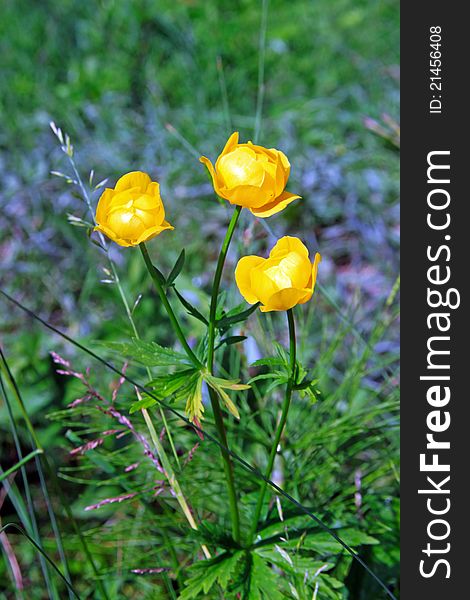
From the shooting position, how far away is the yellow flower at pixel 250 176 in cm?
70

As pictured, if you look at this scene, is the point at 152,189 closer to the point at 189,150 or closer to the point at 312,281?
the point at 312,281

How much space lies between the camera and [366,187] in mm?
1959

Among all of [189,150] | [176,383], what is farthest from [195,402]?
[189,150]

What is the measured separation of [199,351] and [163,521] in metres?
0.36

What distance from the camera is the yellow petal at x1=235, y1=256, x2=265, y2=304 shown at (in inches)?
28.1

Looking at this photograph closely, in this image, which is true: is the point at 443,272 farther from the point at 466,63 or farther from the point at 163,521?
the point at 163,521

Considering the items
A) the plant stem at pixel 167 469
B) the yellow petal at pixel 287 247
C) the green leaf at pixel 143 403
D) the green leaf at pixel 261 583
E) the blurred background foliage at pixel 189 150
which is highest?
the blurred background foliage at pixel 189 150

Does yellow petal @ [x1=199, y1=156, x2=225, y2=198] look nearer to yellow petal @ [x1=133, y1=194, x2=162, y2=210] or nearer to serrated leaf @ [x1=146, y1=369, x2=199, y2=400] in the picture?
yellow petal @ [x1=133, y1=194, x2=162, y2=210]

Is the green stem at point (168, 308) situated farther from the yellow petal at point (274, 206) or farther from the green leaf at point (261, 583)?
the green leaf at point (261, 583)

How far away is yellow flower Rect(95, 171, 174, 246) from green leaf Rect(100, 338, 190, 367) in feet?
0.37

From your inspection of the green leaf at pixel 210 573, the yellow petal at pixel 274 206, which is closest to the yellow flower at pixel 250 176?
the yellow petal at pixel 274 206

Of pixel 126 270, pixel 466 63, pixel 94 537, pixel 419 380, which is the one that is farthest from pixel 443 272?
pixel 126 270

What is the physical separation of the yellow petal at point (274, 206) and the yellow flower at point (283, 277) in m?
0.04

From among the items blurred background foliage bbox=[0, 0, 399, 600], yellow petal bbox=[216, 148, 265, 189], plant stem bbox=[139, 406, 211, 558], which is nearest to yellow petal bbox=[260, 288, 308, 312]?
yellow petal bbox=[216, 148, 265, 189]
